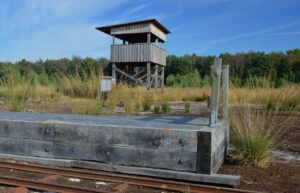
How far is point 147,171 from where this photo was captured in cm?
393

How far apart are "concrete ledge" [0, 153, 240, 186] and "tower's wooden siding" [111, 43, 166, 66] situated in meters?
15.4

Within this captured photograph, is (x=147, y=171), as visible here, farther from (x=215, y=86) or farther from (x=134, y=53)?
(x=134, y=53)

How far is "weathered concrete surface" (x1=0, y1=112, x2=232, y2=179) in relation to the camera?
12.2ft

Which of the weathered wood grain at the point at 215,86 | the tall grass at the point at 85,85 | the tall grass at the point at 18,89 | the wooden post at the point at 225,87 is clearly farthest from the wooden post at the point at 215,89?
the tall grass at the point at 18,89

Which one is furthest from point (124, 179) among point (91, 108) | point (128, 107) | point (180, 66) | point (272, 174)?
point (180, 66)

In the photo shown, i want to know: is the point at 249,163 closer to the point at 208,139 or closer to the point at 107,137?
the point at 208,139

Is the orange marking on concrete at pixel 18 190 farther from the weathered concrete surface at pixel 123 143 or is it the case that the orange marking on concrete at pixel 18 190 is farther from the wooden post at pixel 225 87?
the wooden post at pixel 225 87

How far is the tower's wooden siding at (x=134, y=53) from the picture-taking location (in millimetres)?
19433

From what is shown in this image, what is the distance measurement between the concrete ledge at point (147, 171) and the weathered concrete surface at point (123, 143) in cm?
6

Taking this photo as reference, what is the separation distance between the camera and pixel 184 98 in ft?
56.5

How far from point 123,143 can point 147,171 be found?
0.54 meters

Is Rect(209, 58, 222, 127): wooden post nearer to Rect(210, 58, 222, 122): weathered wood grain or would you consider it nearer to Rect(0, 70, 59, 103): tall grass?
Rect(210, 58, 222, 122): weathered wood grain

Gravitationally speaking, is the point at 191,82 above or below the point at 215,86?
above

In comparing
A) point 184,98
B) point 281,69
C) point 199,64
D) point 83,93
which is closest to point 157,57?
point 184,98
